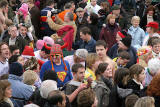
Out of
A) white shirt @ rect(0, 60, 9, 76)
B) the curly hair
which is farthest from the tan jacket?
the curly hair

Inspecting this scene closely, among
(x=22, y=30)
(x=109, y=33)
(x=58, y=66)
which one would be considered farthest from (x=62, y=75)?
(x=109, y=33)

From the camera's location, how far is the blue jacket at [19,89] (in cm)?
735

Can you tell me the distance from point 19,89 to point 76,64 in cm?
115

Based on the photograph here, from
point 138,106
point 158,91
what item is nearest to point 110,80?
point 158,91

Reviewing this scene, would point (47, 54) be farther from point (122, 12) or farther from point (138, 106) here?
point (122, 12)

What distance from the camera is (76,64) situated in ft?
25.3

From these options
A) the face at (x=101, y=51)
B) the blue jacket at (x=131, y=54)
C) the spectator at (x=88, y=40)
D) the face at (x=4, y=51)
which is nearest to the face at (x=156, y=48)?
the blue jacket at (x=131, y=54)

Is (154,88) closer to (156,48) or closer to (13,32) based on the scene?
(156,48)

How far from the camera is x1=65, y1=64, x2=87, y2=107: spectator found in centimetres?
712

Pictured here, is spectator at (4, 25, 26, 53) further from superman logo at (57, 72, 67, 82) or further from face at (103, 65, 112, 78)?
face at (103, 65, 112, 78)

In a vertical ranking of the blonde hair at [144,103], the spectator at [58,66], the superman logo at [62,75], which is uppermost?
the blonde hair at [144,103]

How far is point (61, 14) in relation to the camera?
13055 mm

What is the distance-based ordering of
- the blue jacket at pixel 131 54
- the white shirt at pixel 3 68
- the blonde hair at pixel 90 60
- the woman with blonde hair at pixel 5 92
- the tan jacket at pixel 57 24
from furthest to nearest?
the tan jacket at pixel 57 24, the blue jacket at pixel 131 54, the white shirt at pixel 3 68, the blonde hair at pixel 90 60, the woman with blonde hair at pixel 5 92

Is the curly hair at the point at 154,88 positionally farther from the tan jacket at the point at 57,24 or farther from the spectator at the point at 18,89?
the tan jacket at the point at 57,24
